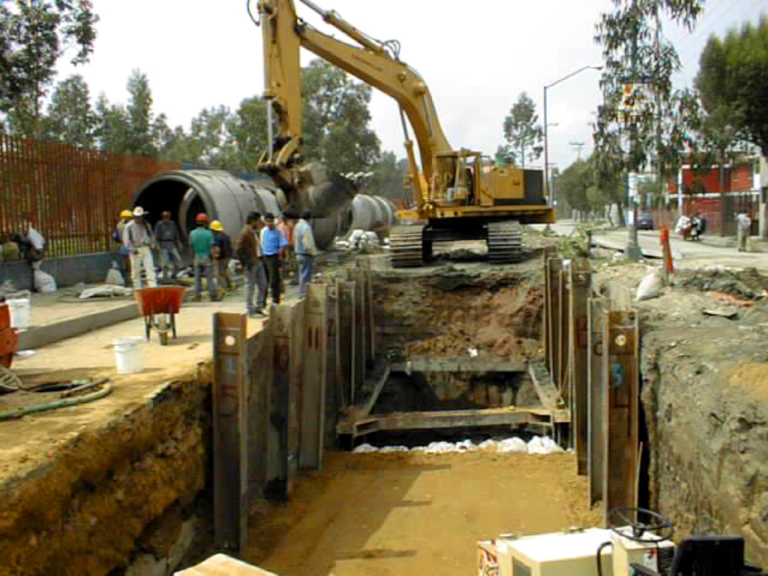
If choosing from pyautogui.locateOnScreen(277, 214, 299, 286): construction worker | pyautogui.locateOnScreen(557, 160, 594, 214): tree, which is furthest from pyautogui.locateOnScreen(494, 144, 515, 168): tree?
pyautogui.locateOnScreen(557, 160, 594, 214): tree

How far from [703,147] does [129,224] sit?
15.1 meters

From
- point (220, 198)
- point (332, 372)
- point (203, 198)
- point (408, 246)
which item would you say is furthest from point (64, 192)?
point (332, 372)

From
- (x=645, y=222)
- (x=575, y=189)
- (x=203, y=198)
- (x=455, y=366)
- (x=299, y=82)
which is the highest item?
(x=575, y=189)

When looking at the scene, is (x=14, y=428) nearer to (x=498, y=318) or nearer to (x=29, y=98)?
(x=498, y=318)

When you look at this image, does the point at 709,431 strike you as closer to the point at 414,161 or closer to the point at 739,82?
the point at 414,161

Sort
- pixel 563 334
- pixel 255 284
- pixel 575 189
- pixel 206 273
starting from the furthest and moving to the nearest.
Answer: pixel 575 189 → pixel 206 273 → pixel 255 284 → pixel 563 334

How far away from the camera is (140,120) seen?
1742 inches

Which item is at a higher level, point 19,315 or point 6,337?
point 6,337

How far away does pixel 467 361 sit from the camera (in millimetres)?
12742

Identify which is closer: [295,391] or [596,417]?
[596,417]

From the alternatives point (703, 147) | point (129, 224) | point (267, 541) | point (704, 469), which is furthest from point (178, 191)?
point (704, 469)

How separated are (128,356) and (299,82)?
8.22 m

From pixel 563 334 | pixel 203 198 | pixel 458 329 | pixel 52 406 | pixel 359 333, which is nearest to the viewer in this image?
pixel 52 406

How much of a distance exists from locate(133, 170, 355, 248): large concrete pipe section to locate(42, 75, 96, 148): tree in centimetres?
2542
